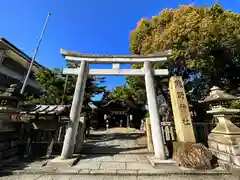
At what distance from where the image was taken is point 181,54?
9.36 m

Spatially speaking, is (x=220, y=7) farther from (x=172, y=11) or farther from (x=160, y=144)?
(x=160, y=144)

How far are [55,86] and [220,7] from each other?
548 inches

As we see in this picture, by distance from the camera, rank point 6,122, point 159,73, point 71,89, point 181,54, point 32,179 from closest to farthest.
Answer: point 32,179 < point 6,122 < point 159,73 < point 181,54 < point 71,89

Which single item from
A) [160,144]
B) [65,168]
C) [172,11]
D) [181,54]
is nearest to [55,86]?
[65,168]

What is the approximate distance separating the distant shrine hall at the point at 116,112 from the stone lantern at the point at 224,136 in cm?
1562

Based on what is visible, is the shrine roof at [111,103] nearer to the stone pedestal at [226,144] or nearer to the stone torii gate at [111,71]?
the stone torii gate at [111,71]

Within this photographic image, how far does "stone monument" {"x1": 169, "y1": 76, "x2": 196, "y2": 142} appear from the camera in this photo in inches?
195

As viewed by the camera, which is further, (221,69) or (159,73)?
(221,69)

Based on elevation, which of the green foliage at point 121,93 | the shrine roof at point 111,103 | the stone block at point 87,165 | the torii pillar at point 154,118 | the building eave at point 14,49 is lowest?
the stone block at point 87,165

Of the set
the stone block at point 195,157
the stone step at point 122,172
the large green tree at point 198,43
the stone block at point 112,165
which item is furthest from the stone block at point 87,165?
the large green tree at point 198,43

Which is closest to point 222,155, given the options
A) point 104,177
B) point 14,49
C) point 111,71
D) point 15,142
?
point 104,177

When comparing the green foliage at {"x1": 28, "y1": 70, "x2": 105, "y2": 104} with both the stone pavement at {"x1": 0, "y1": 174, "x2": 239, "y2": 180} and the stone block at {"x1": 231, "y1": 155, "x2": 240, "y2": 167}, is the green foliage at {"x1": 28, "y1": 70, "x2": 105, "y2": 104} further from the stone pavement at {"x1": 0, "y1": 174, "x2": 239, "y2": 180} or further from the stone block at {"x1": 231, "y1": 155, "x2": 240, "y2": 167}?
the stone block at {"x1": 231, "y1": 155, "x2": 240, "y2": 167}

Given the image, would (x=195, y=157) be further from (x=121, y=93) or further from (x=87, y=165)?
(x=121, y=93)

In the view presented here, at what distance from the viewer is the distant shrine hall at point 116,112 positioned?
20.9 metres
